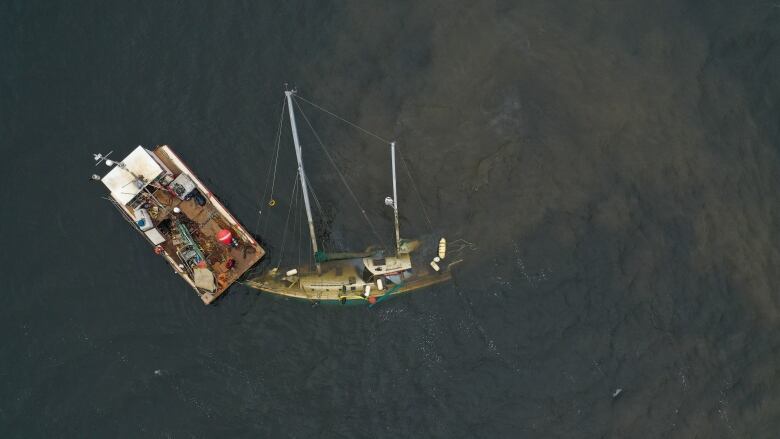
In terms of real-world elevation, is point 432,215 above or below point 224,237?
below

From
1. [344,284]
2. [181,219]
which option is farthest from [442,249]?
[181,219]

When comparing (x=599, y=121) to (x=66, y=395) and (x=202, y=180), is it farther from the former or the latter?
(x=66, y=395)

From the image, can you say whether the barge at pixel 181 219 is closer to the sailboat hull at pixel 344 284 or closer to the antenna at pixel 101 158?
the antenna at pixel 101 158

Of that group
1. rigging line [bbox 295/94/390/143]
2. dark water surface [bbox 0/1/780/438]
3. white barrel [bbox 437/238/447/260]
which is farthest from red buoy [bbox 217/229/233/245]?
white barrel [bbox 437/238/447/260]

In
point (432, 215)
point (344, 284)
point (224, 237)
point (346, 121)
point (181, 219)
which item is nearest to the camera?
point (224, 237)

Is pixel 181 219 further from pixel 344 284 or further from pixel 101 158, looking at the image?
pixel 344 284

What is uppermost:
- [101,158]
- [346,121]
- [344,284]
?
[101,158]
